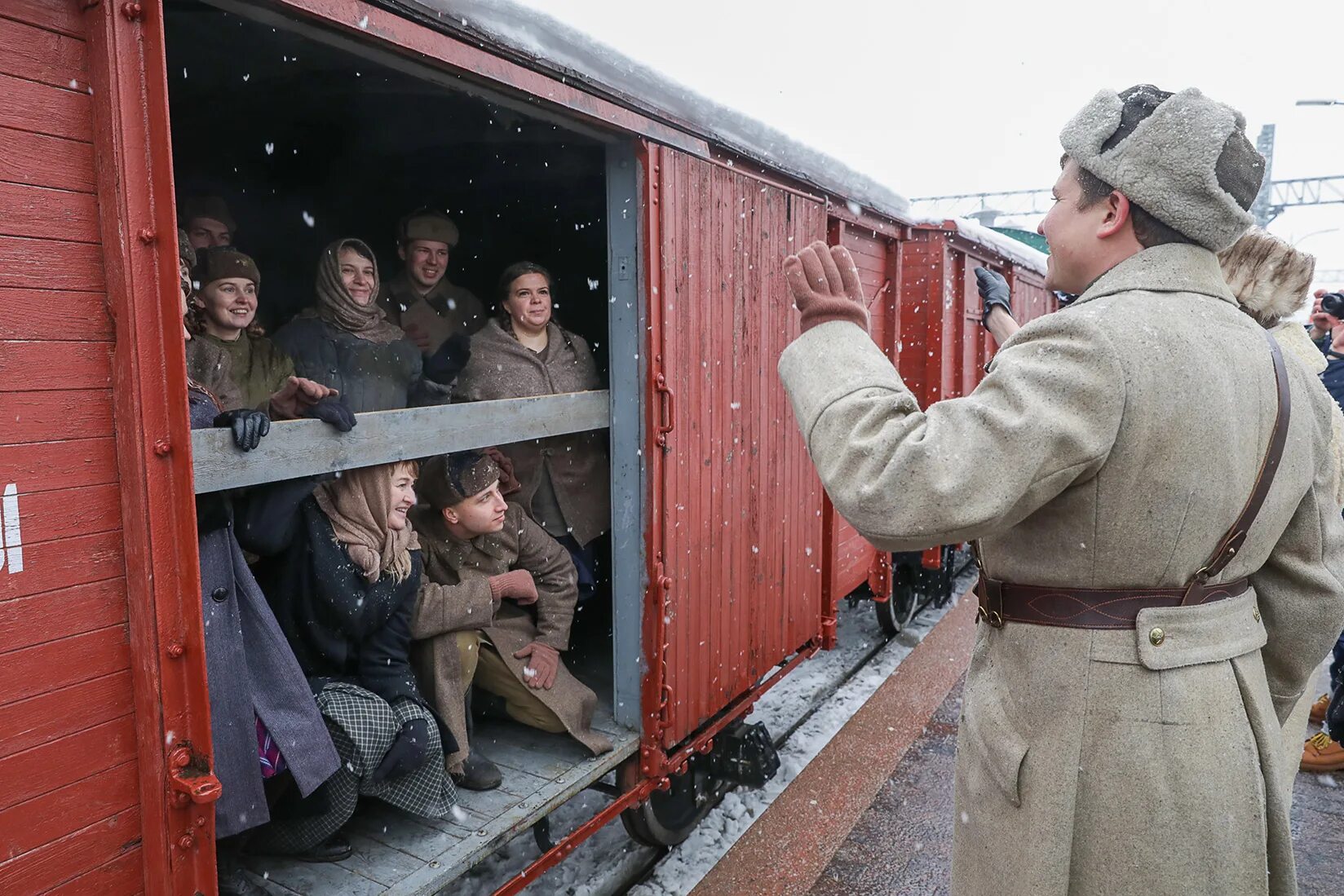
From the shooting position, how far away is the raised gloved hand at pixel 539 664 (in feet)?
10.0

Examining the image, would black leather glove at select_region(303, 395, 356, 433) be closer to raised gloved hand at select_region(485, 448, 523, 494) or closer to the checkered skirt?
the checkered skirt

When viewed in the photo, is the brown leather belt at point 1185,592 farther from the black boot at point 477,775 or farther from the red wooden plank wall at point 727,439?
the black boot at point 477,775

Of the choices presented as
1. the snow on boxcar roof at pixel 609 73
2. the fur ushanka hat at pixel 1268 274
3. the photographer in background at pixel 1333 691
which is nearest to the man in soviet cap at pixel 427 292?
the snow on boxcar roof at pixel 609 73

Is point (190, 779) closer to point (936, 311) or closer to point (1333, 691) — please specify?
point (1333, 691)

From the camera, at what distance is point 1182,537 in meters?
1.41

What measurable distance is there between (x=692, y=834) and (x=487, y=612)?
Result: 5.56 feet

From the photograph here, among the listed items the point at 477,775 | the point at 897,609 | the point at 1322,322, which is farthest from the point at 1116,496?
the point at 897,609

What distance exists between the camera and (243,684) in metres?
2.02

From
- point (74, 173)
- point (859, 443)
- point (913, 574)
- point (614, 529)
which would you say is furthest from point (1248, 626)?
point (913, 574)

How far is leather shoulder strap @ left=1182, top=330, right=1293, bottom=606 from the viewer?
1462 mm

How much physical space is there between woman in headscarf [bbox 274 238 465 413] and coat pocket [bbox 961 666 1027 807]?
1.99 meters

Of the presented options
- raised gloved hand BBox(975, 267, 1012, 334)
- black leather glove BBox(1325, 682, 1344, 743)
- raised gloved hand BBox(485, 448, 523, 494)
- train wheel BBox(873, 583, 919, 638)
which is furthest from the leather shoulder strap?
train wheel BBox(873, 583, 919, 638)

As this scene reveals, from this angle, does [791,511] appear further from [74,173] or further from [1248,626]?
[74,173]

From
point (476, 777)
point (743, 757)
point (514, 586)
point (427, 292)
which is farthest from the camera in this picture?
point (743, 757)
